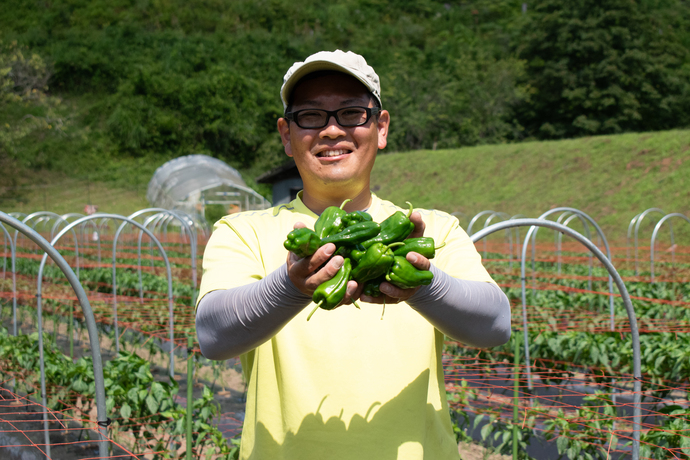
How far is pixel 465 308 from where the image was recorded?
4.71ft

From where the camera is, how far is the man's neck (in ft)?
5.87

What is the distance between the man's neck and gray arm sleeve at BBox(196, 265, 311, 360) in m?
0.48

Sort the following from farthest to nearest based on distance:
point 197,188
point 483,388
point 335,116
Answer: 1. point 197,188
2. point 483,388
3. point 335,116

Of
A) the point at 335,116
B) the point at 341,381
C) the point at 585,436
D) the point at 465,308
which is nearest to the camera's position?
the point at 465,308

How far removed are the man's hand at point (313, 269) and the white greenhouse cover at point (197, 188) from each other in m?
28.2

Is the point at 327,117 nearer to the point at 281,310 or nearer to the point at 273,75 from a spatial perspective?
the point at 281,310

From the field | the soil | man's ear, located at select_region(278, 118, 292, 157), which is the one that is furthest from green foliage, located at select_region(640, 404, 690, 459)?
man's ear, located at select_region(278, 118, 292, 157)

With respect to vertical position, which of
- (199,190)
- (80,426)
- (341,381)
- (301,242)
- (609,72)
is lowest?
(80,426)

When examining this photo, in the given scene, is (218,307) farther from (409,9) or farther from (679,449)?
(409,9)

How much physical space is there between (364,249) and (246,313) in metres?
0.32

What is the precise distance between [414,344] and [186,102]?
50.7 meters

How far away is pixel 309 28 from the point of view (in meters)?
73.3

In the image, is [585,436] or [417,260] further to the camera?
[585,436]

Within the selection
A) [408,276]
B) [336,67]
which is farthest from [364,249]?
[336,67]
